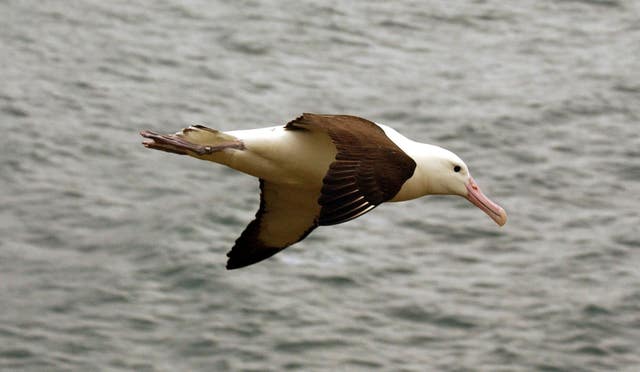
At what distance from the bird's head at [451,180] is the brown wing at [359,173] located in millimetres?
799

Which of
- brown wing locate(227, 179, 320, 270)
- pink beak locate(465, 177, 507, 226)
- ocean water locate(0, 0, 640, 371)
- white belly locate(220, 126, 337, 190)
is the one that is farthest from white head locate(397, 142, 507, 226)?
ocean water locate(0, 0, 640, 371)

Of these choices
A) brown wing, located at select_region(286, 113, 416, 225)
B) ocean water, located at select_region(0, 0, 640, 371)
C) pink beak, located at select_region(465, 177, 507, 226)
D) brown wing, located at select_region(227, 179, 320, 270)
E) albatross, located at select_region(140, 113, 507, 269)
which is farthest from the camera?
ocean water, located at select_region(0, 0, 640, 371)

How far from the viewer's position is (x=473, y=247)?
23.3 m

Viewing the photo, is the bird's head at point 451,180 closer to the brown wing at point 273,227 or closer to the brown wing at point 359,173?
the brown wing at point 359,173

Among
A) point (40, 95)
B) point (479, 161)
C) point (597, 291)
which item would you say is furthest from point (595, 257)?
point (40, 95)

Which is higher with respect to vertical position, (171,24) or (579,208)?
(171,24)

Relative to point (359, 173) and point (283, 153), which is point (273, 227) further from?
point (359, 173)

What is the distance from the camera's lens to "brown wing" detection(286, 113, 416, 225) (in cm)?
1047

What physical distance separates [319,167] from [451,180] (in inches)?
42.4

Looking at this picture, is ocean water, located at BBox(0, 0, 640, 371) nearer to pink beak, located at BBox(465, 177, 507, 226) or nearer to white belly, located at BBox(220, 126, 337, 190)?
pink beak, located at BBox(465, 177, 507, 226)

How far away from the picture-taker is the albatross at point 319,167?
10633 millimetres

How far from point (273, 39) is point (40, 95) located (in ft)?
15.7

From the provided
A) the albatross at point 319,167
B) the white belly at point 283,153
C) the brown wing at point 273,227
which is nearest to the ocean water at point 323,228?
the brown wing at point 273,227

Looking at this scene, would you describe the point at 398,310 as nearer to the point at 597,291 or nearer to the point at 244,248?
the point at 597,291
